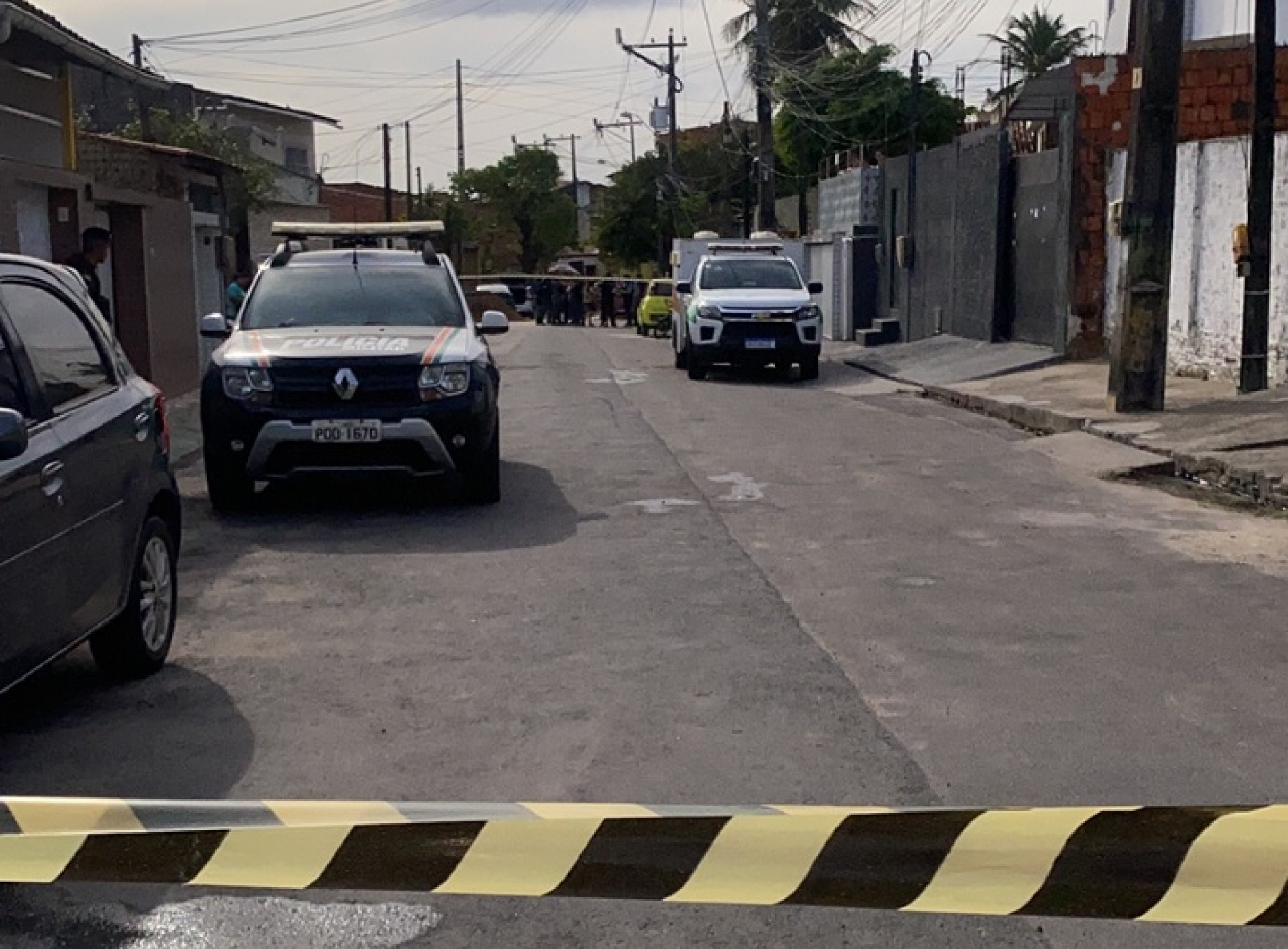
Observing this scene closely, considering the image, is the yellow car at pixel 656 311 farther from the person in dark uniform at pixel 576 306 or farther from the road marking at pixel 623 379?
the road marking at pixel 623 379

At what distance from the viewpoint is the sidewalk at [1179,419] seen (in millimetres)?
12141

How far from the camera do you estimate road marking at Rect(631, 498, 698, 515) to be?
10.9m

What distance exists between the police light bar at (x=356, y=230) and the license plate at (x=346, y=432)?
415cm

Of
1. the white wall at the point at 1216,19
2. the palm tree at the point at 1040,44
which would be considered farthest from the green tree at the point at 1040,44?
the white wall at the point at 1216,19

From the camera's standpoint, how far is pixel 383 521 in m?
10.5

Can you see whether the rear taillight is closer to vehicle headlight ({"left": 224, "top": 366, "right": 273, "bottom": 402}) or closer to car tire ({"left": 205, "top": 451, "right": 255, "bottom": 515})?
vehicle headlight ({"left": 224, "top": 366, "right": 273, "bottom": 402})

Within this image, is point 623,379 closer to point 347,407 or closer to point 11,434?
point 347,407

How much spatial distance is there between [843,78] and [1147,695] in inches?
1711

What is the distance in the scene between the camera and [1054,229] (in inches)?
906

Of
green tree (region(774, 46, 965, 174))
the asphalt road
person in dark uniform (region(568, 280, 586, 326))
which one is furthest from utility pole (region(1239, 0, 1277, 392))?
person in dark uniform (region(568, 280, 586, 326))

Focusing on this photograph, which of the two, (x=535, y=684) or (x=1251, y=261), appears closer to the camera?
(x=535, y=684)

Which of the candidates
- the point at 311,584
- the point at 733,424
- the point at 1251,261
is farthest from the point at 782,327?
the point at 311,584

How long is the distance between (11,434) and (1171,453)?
406 inches

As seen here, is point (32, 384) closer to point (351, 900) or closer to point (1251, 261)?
point (351, 900)
